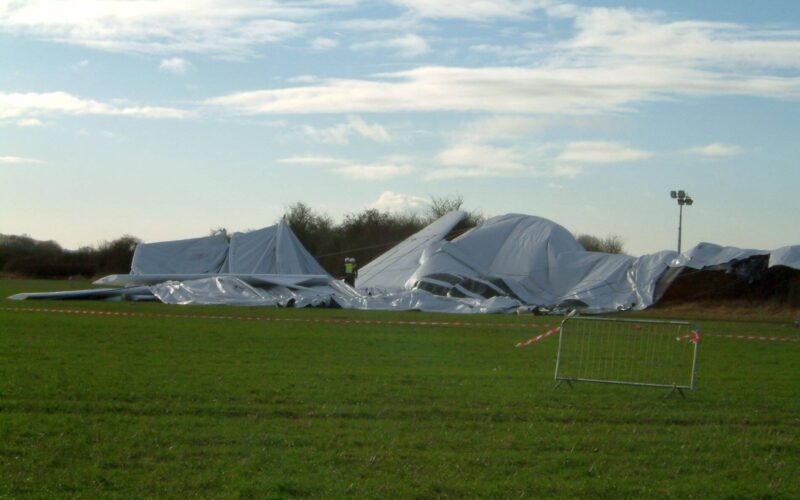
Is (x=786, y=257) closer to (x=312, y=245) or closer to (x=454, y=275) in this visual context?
(x=454, y=275)

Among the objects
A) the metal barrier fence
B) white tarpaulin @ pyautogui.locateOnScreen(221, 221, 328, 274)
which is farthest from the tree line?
the metal barrier fence

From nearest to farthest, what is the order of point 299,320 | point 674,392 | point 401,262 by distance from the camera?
point 674,392
point 299,320
point 401,262

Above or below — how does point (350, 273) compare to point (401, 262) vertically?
below

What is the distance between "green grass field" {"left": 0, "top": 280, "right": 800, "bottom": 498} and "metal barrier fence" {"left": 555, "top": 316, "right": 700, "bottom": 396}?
13.5 inches

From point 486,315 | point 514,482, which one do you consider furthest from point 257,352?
point 486,315

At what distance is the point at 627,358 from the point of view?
16.5m

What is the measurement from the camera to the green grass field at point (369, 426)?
23.9 ft

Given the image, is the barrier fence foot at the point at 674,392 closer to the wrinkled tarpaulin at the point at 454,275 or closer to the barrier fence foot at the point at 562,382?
the barrier fence foot at the point at 562,382

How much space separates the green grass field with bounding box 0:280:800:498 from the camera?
7281mm

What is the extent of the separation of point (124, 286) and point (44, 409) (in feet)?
102

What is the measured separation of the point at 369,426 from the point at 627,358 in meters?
8.05

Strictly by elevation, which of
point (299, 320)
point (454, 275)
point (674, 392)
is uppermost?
point (454, 275)

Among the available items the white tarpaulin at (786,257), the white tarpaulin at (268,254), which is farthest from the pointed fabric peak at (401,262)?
the white tarpaulin at (786,257)

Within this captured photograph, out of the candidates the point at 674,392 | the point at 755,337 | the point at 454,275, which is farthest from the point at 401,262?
the point at 674,392
